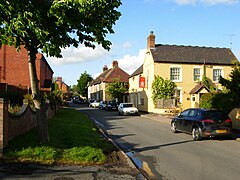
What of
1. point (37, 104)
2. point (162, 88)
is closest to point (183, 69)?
point (162, 88)

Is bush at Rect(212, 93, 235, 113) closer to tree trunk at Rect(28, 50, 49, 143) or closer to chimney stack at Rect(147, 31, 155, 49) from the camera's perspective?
tree trunk at Rect(28, 50, 49, 143)

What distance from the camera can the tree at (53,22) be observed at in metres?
7.99

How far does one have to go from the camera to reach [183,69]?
37.4 metres

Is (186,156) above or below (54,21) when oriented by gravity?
below

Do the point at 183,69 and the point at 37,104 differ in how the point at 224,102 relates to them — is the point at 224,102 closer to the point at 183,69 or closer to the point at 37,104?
the point at 37,104

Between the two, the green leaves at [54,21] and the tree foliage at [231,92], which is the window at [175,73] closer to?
the tree foliage at [231,92]

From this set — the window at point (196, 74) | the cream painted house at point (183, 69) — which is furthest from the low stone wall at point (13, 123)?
the window at point (196, 74)

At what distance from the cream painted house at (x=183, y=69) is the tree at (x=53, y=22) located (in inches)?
1035

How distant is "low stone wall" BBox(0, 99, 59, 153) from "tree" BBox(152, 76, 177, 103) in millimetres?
21662

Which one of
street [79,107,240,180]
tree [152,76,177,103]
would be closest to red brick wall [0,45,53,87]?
tree [152,76,177,103]

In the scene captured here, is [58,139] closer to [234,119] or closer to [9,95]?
[234,119]

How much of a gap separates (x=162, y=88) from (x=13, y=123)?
25.8m

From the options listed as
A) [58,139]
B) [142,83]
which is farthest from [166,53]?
[58,139]

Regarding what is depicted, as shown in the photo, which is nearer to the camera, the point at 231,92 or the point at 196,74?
the point at 231,92
